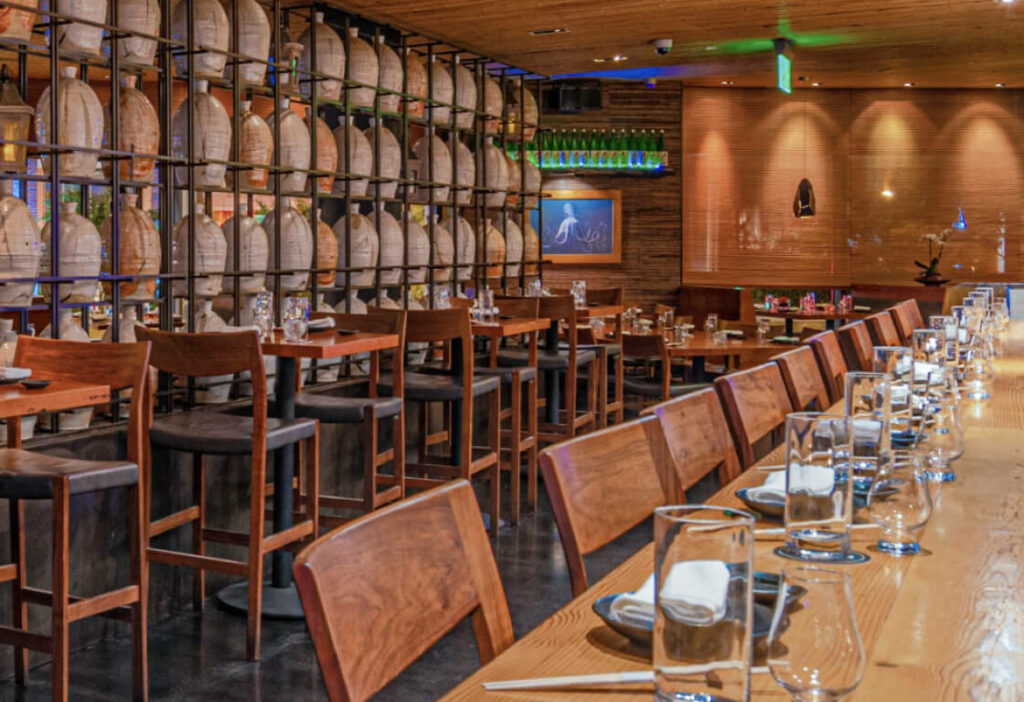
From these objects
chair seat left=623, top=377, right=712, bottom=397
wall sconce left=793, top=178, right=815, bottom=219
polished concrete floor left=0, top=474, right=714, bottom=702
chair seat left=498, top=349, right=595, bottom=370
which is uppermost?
wall sconce left=793, top=178, right=815, bottom=219

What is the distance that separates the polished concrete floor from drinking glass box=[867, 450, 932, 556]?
2157mm

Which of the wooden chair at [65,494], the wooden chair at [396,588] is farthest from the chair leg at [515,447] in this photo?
the wooden chair at [396,588]

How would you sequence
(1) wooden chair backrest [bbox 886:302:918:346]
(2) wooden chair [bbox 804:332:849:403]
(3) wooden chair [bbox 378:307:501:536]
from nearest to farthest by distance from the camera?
(2) wooden chair [bbox 804:332:849:403], (3) wooden chair [bbox 378:307:501:536], (1) wooden chair backrest [bbox 886:302:918:346]

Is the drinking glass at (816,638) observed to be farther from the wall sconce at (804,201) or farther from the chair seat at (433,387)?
the wall sconce at (804,201)

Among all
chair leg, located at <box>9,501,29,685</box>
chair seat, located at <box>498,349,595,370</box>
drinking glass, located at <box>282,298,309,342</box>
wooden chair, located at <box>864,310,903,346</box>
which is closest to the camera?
chair leg, located at <box>9,501,29,685</box>

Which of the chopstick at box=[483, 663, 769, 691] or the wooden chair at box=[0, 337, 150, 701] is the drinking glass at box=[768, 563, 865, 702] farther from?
the wooden chair at box=[0, 337, 150, 701]

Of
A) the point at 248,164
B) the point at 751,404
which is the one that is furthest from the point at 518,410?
the point at 751,404

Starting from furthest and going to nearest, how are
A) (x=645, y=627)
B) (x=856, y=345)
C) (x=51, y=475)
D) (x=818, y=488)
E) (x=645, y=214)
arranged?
(x=645, y=214) → (x=856, y=345) → (x=51, y=475) → (x=818, y=488) → (x=645, y=627)

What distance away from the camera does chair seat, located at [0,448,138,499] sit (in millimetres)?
3131

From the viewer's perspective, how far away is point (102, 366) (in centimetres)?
345

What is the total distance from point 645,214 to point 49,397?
9.53m

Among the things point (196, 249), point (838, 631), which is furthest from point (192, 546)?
point (838, 631)

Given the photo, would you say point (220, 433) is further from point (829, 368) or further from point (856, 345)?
point (856, 345)

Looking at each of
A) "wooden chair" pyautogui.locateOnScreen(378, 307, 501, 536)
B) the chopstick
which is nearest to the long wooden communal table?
the chopstick
